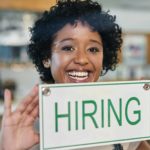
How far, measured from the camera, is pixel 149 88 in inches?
16.5

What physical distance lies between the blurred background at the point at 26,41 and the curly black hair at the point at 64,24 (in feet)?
0.07

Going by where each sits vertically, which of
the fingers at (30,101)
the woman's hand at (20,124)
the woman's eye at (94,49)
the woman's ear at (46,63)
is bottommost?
the woman's hand at (20,124)

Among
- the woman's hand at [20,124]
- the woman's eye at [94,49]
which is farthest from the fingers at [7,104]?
the woman's eye at [94,49]

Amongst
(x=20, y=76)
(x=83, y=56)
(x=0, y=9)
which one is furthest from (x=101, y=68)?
(x=0, y=9)

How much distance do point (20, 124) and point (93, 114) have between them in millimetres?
93

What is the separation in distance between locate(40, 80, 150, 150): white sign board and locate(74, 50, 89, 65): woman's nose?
0.03 m

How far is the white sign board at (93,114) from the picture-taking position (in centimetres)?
37

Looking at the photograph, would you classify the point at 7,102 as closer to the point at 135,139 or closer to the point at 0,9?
the point at 135,139

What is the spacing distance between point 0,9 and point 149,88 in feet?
4.85

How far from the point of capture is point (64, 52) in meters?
0.40

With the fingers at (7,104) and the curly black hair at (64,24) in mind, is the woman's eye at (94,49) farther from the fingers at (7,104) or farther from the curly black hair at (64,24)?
the fingers at (7,104)

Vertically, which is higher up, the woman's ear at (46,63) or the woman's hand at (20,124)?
the woman's ear at (46,63)

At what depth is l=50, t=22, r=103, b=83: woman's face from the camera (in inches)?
15.3

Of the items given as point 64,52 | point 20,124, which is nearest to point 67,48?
point 64,52
